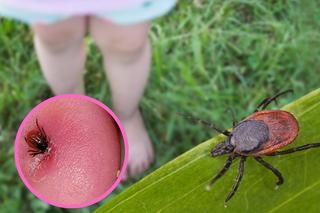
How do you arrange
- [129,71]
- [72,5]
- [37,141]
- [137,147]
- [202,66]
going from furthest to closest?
1. [202,66]
2. [137,147]
3. [129,71]
4. [72,5]
5. [37,141]

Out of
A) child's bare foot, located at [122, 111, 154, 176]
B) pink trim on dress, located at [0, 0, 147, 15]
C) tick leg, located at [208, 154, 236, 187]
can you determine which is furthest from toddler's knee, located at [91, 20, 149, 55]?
tick leg, located at [208, 154, 236, 187]

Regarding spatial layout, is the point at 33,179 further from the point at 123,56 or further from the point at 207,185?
the point at 123,56

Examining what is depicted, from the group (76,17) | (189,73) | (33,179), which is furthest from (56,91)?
(33,179)

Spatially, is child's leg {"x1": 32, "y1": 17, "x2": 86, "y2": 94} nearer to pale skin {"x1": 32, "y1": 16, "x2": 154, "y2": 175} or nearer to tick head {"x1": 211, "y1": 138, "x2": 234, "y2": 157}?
pale skin {"x1": 32, "y1": 16, "x2": 154, "y2": 175}

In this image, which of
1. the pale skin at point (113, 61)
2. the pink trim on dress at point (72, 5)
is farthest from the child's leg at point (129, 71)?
the pink trim on dress at point (72, 5)

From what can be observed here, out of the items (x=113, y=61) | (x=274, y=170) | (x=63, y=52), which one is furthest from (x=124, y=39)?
(x=274, y=170)

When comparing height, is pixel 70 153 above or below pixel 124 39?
above

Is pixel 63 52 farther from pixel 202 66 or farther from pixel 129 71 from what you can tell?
pixel 202 66
